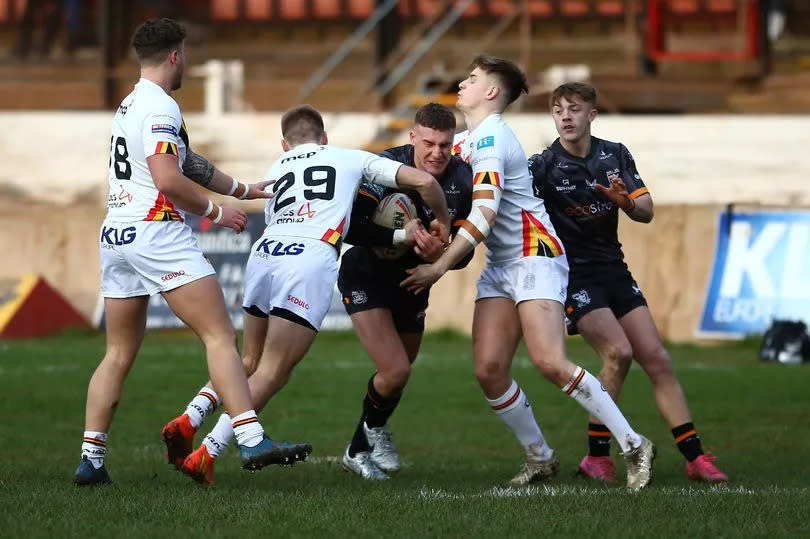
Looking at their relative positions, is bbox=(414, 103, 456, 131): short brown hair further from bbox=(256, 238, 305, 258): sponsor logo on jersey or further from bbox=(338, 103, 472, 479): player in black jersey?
bbox=(256, 238, 305, 258): sponsor logo on jersey

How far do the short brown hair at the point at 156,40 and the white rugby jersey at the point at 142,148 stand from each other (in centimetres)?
14

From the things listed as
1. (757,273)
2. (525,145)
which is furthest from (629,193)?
(525,145)

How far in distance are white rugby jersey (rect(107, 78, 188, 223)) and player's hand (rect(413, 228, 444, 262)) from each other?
129 cm

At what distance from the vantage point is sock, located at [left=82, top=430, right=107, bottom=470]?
304 inches

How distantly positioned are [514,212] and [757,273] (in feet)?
29.8

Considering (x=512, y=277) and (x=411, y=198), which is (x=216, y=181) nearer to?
(x=411, y=198)

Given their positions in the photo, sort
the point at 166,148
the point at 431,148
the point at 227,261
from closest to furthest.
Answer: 1. the point at 166,148
2. the point at 431,148
3. the point at 227,261

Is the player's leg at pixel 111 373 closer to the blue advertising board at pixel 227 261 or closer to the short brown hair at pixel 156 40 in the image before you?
the short brown hair at pixel 156 40

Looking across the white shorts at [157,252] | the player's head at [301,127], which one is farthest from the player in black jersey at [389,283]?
the white shorts at [157,252]

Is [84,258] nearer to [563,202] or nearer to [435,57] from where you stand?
[435,57]

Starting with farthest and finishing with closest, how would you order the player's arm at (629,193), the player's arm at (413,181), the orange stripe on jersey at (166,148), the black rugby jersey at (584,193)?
the black rugby jersey at (584,193) → the player's arm at (629,193) → the player's arm at (413,181) → the orange stripe on jersey at (166,148)

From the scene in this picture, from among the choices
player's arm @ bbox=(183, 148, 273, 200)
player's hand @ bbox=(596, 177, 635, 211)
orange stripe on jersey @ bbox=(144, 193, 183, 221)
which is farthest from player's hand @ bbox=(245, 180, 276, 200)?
player's hand @ bbox=(596, 177, 635, 211)

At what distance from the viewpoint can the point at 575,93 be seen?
28.5 feet

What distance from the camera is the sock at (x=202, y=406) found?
26.1ft
